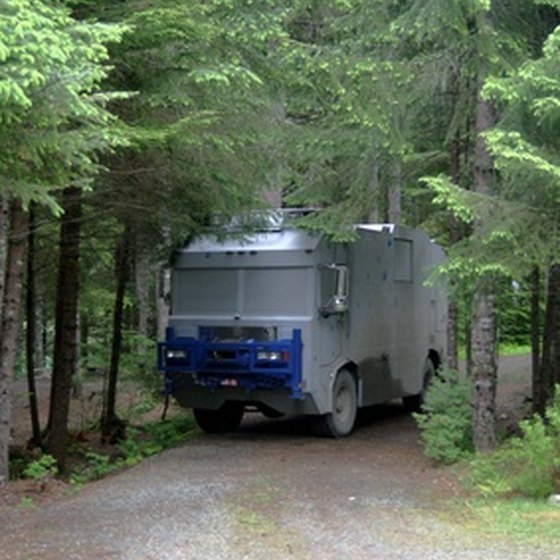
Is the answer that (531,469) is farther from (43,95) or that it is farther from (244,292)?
(43,95)

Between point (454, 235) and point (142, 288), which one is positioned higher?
point (454, 235)

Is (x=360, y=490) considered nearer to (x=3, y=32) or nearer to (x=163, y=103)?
(x=163, y=103)

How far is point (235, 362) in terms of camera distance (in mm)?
13812

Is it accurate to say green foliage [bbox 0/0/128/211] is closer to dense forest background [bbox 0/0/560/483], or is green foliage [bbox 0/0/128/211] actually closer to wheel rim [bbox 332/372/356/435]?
dense forest background [bbox 0/0/560/483]

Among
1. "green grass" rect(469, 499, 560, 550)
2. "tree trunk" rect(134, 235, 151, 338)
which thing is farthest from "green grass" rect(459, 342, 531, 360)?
"green grass" rect(469, 499, 560, 550)

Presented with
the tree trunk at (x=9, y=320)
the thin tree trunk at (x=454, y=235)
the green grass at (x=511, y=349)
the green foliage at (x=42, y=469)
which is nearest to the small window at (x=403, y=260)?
the thin tree trunk at (x=454, y=235)

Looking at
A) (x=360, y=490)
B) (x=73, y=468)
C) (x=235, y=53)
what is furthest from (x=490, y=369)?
(x=73, y=468)

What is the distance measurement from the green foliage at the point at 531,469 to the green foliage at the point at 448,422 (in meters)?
1.49

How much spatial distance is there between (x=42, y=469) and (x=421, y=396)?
809 cm

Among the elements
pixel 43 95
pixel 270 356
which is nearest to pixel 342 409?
pixel 270 356

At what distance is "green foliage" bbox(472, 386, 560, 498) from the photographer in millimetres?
9531

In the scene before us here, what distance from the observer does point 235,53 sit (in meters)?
10.6

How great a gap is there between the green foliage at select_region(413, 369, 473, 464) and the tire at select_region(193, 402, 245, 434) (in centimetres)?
356

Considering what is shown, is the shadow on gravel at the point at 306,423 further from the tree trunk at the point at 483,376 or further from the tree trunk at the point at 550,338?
the tree trunk at the point at 483,376
